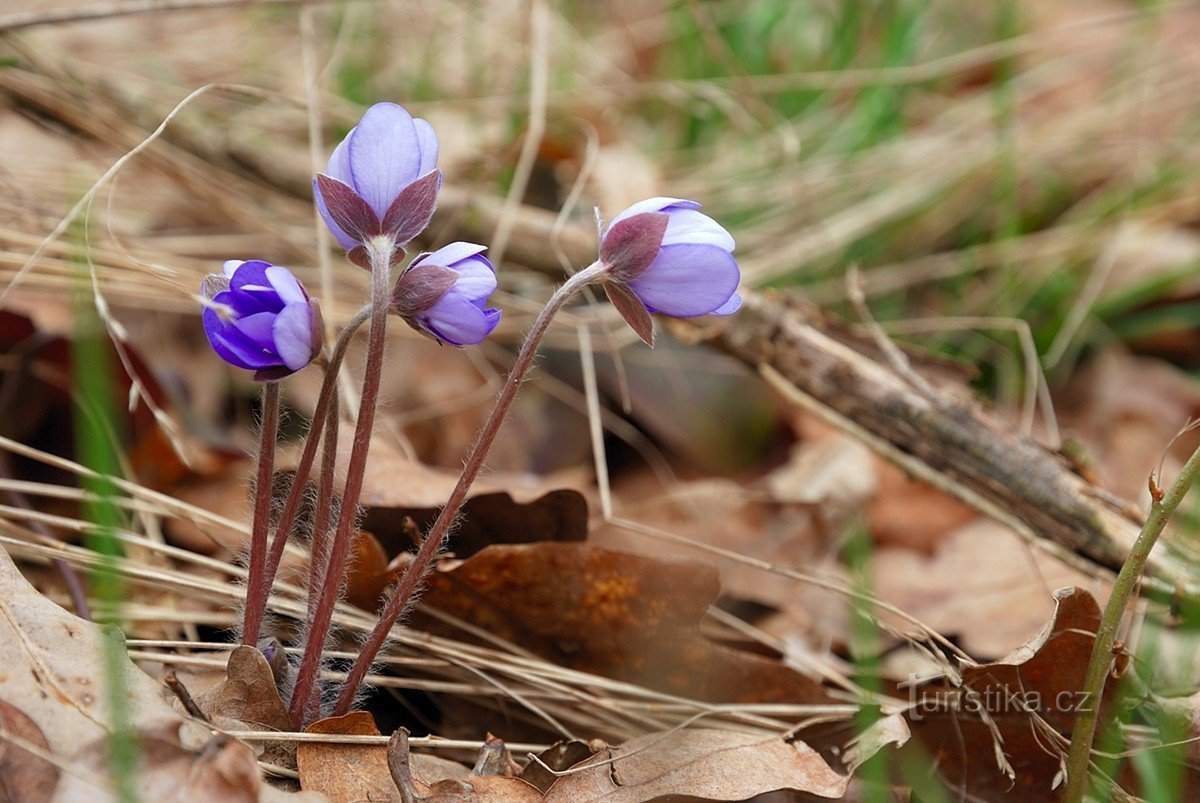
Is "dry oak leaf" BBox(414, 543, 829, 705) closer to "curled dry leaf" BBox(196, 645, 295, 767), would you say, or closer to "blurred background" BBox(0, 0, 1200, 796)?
"blurred background" BBox(0, 0, 1200, 796)

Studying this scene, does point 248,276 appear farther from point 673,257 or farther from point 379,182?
point 673,257

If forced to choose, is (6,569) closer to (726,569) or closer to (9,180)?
(9,180)

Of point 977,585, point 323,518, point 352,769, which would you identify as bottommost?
point 977,585

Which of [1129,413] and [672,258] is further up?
[672,258]

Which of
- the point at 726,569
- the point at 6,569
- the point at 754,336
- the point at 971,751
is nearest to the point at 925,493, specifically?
the point at 726,569

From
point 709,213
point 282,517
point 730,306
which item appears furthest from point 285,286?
point 709,213

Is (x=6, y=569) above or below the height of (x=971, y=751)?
above
